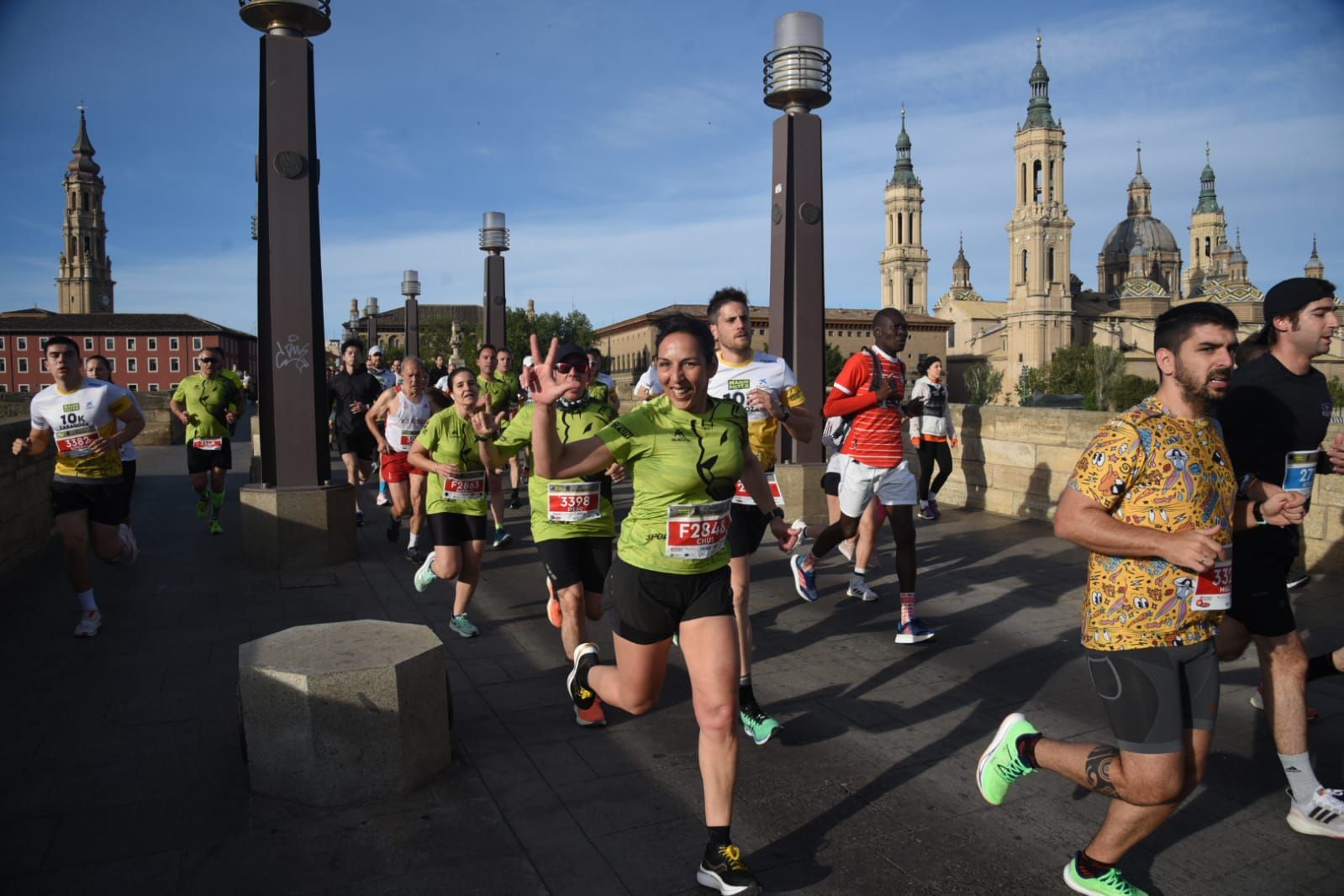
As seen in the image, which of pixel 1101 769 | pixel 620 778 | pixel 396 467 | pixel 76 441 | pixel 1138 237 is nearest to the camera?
pixel 1101 769

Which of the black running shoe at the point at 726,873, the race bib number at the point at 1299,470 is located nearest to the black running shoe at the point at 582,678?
the black running shoe at the point at 726,873

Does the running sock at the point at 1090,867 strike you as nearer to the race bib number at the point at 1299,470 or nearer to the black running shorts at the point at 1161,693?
the black running shorts at the point at 1161,693

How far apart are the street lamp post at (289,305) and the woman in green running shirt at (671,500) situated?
20.2 ft

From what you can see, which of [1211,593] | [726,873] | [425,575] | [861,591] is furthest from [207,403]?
[1211,593]

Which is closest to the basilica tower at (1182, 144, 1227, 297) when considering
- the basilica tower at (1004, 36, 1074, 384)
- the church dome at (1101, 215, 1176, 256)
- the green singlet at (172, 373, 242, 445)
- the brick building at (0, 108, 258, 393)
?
the church dome at (1101, 215, 1176, 256)

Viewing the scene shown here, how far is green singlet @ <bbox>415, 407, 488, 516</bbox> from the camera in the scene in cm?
690

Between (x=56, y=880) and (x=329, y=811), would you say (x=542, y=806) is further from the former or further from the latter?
(x=56, y=880)

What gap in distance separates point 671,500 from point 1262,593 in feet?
7.83

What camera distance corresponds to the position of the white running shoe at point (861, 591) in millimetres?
7816

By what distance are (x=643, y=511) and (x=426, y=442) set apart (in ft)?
12.1

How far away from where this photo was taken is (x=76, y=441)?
680 cm

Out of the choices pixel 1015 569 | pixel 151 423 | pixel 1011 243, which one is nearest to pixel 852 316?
pixel 1011 243

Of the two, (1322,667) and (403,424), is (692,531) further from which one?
(403,424)

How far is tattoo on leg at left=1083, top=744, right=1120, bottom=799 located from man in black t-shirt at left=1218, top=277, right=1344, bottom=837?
3.69 feet
